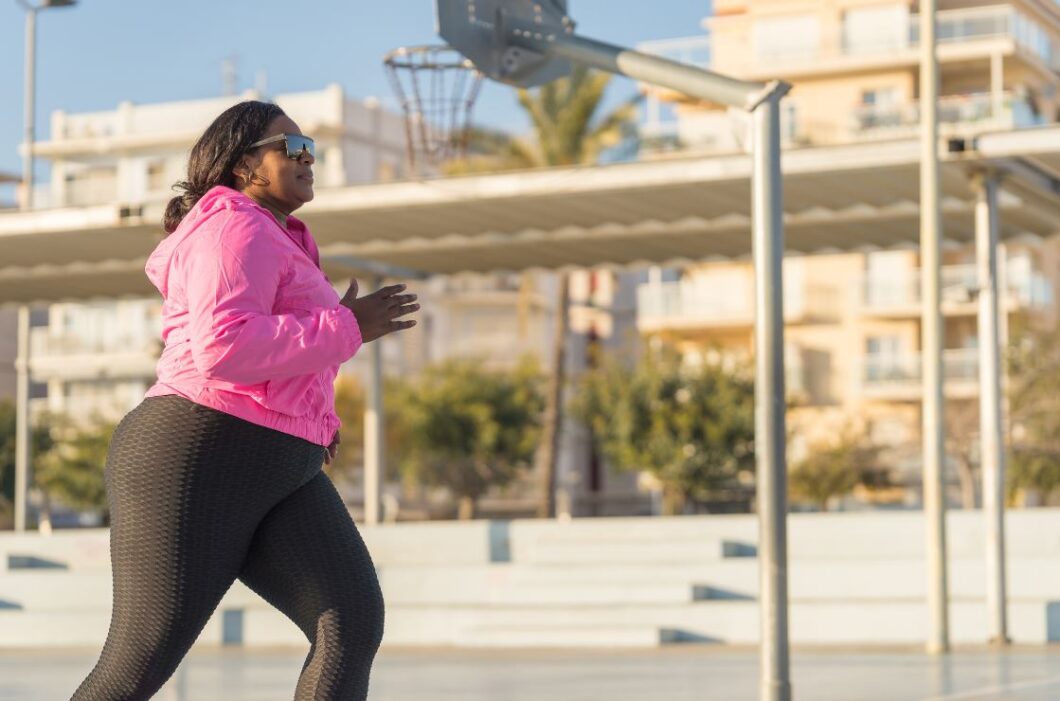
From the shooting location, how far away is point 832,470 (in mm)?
55250

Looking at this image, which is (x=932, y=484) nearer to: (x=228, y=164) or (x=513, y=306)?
(x=228, y=164)

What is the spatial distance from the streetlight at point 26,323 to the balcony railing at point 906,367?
3099 cm

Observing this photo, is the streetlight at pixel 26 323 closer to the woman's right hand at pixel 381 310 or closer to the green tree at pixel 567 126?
the green tree at pixel 567 126

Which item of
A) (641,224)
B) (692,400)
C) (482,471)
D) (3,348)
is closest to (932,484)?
(641,224)

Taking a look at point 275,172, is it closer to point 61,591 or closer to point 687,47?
point 61,591

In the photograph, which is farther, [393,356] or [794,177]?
[393,356]

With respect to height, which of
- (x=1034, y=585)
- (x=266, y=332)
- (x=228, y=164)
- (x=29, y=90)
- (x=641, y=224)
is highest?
(x=29, y=90)

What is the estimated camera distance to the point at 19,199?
81562 millimetres

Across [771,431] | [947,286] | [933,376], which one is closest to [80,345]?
[947,286]

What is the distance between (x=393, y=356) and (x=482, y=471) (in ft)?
44.0

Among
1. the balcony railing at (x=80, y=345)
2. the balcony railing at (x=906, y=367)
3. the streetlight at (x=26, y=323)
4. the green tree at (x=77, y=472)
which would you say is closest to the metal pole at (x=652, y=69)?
the streetlight at (x=26, y=323)

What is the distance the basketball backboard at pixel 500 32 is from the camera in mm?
9180

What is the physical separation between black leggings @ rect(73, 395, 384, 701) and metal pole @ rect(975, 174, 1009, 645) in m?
12.7

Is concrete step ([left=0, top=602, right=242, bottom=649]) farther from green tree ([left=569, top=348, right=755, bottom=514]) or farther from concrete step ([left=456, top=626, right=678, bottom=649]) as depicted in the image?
green tree ([left=569, top=348, right=755, bottom=514])
